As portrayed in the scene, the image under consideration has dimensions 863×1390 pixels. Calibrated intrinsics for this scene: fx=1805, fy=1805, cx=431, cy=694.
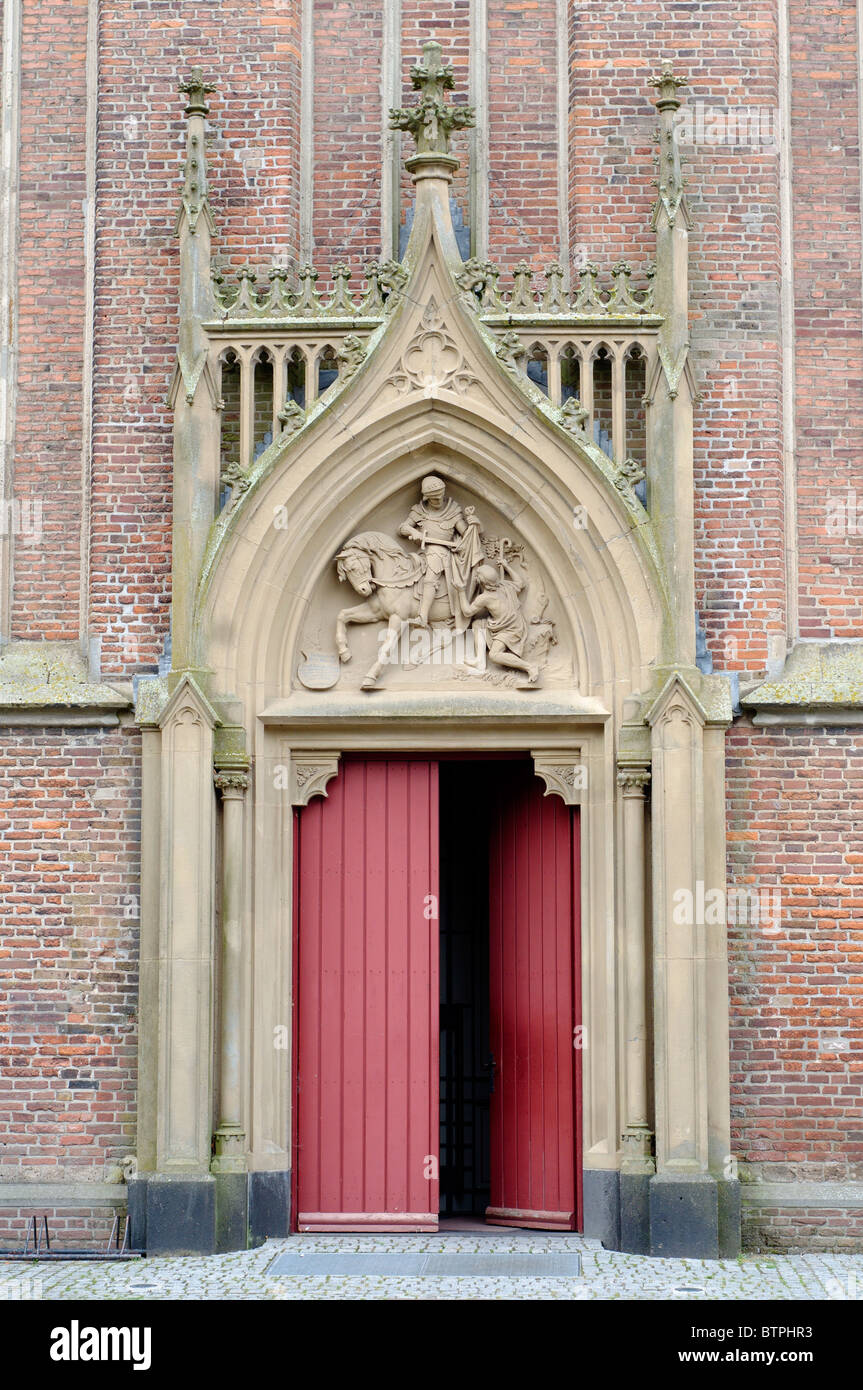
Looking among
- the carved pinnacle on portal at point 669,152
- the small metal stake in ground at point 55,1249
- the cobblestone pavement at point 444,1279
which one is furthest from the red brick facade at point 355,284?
the cobblestone pavement at point 444,1279

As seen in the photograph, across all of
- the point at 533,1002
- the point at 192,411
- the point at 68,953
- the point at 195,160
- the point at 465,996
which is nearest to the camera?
the point at 192,411

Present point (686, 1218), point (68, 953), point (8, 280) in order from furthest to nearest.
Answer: point (8, 280), point (68, 953), point (686, 1218)

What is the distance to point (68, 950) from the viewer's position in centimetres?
1131

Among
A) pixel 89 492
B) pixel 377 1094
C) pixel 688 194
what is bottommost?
pixel 377 1094

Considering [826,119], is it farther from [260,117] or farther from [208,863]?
[208,863]

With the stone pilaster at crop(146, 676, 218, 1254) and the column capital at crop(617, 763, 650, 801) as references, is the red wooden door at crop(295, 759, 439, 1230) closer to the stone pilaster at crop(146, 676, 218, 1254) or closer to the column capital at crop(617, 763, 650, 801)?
the stone pilaster at crop(146, 676, 218, 1254)

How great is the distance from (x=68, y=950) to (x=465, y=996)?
3.09 meters

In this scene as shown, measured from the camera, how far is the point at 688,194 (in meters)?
11.8

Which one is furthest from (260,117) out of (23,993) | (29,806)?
(23,993)

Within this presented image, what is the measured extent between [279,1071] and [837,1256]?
354 cm

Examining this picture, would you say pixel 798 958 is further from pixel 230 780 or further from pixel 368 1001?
pixel 230 780

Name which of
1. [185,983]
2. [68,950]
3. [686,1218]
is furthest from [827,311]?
[68,950]
